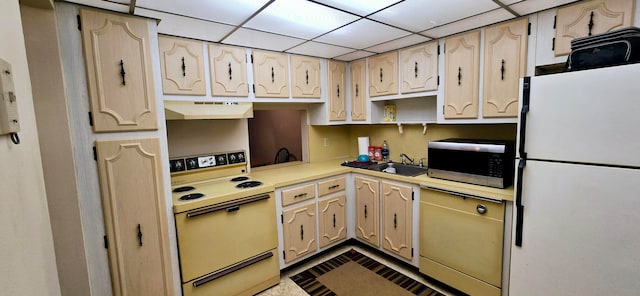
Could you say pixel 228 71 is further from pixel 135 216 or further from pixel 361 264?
pixel 361 264

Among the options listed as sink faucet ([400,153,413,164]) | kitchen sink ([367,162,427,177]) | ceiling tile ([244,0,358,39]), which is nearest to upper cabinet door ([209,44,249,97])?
ceiling tile ([244,0,358,39])

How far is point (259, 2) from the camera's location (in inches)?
63.0

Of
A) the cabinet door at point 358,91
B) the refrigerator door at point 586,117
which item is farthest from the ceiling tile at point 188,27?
the refrigerator door at point 586,117

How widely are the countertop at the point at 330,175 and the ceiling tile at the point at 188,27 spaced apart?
4.20 feet

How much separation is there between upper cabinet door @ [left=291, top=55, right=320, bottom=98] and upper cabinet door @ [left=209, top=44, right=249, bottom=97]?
20.7 inches

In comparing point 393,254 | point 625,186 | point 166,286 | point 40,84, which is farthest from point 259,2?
point 393,254

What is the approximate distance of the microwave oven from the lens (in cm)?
196

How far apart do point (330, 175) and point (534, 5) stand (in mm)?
2020

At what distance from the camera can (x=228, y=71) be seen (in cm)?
236

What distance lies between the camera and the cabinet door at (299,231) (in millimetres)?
2492

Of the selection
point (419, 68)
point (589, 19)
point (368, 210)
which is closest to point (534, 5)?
point (589, 19)

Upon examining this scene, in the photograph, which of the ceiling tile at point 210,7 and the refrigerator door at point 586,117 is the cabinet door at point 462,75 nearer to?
the refrigerator door at point 586,117

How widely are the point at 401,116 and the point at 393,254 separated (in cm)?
150

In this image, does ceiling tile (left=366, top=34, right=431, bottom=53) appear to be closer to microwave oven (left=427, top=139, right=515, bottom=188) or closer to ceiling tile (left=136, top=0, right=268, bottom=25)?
microwave oven (left=427, top=139, right=515, bottom=188)
